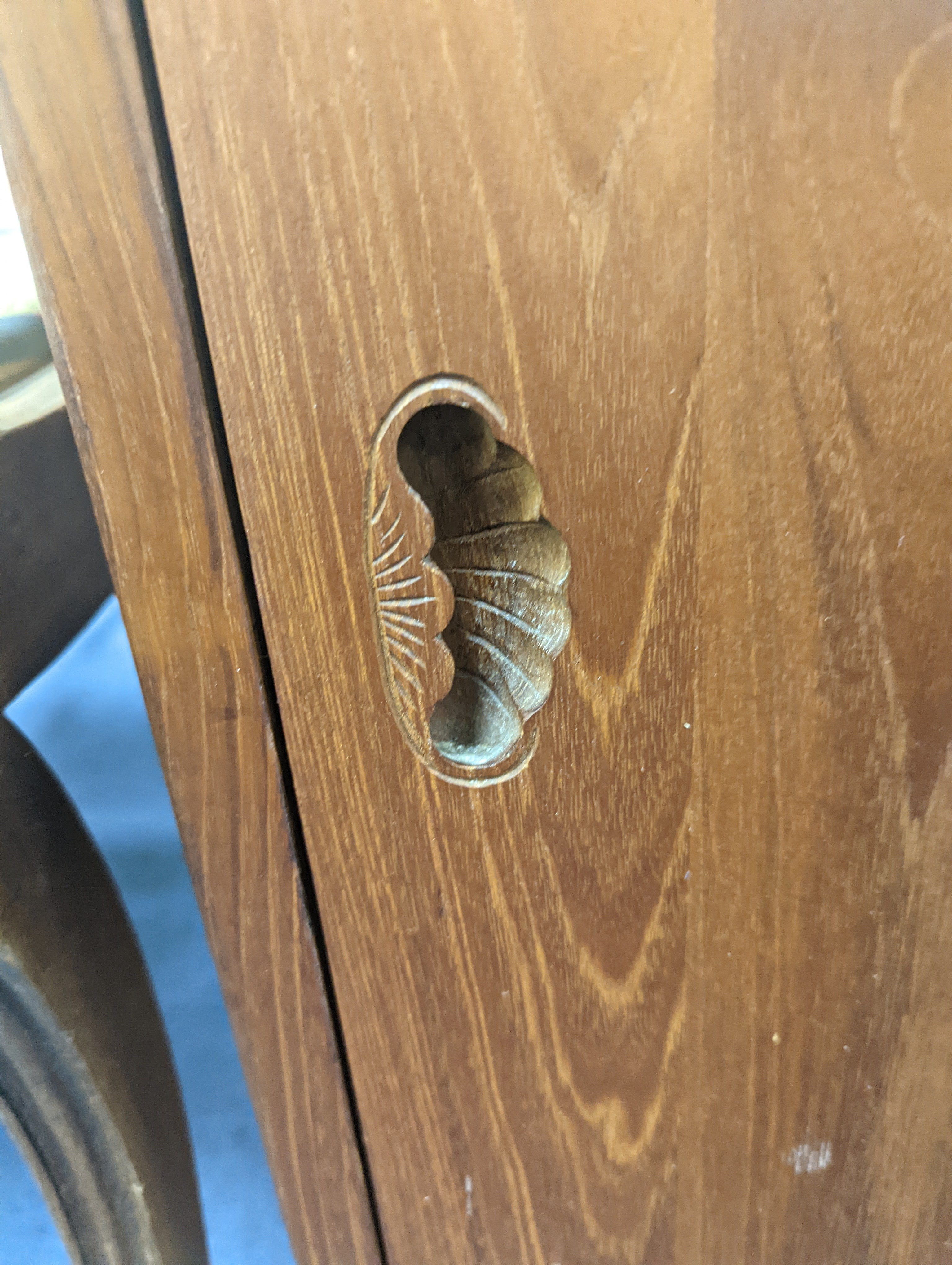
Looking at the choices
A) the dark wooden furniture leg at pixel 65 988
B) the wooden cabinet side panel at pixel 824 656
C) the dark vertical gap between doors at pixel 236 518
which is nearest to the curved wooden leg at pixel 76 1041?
the dark wooden furniture leg at pixel 65 988

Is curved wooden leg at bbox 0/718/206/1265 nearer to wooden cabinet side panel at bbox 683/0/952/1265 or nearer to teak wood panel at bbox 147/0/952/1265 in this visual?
teak wood panel at bbox 147/0/952/1265

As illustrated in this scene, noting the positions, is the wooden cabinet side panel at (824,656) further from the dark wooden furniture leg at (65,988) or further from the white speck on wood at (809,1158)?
the dark wooden furniture leg at (65,988)

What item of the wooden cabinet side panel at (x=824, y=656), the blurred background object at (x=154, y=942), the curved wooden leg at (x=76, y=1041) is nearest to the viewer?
the wooden cabinet side panel at (x=824, y=656)

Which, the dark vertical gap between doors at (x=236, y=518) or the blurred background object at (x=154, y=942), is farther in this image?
the blurred background object at (x=154, y=942)

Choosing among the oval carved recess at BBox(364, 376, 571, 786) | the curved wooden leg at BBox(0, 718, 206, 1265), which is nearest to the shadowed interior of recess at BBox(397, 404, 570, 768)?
the oval carved recess at BBox(364, 376, 571, 786)

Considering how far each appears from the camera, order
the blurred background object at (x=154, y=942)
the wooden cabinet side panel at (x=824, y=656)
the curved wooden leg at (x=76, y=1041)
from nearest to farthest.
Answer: the wooden cabinet side panel at (x=824, y=656), the curved wooden leg at (x=76, y=1041), the blurred background object at (x=154, y=942)

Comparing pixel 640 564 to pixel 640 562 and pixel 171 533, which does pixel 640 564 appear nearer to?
pixel 640 562

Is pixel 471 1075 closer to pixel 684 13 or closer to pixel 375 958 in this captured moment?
pixel 375 958

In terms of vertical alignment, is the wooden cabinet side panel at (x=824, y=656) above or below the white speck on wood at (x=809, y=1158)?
above
